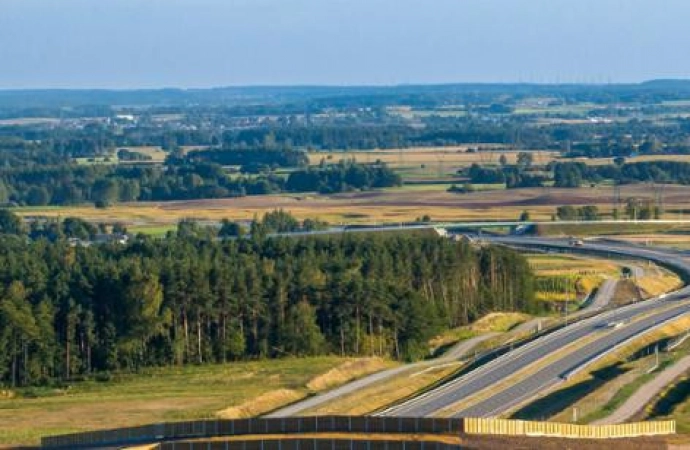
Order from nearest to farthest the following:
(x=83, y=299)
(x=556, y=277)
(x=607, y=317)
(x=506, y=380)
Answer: (x=506, y=380) → (x=83, y=299) → (x=607, y=317) → (x=556, y=277)

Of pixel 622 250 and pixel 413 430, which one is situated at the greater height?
pixel 413 430

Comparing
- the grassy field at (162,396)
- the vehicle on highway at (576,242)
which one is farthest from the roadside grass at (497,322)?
the vehicle on highway at (576,242)

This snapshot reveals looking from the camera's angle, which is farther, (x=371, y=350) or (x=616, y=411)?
(x=371, y=350)

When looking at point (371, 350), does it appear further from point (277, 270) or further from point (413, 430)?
point (413, 430)

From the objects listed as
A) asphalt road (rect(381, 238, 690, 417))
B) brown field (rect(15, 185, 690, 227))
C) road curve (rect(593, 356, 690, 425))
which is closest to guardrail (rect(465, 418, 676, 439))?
road curve (rect(593, 356, 690, 425))

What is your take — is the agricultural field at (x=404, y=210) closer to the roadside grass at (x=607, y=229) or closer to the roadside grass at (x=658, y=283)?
the roadside grass at (x=607, y=229)

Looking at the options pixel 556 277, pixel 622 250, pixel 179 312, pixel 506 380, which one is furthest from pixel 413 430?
pixel 622 250

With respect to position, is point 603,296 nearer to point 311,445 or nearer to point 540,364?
point 540,364
